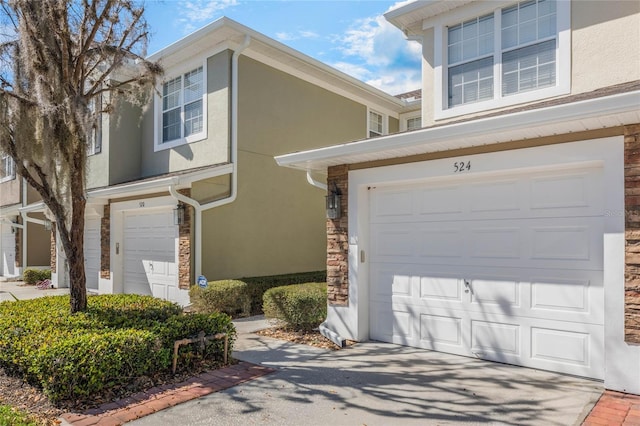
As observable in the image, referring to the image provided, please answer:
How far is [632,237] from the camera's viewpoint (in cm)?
464

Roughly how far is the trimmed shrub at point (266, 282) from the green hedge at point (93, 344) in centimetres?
288

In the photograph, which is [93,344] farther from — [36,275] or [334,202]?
[36,275]

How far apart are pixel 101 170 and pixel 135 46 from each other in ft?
23.5

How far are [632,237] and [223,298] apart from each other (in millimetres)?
7105

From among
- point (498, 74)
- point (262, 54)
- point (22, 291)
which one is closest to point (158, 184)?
point (262, 54)

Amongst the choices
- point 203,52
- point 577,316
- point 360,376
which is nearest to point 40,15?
point 203,52

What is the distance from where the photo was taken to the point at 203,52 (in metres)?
10.9

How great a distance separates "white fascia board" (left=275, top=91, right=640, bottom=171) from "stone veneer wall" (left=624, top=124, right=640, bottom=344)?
1.76ft

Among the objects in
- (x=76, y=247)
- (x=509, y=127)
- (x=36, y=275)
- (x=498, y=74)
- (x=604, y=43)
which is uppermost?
(x=604, y=43)

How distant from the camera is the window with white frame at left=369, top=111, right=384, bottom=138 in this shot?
14.9 m

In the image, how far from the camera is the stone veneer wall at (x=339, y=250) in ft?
23.4

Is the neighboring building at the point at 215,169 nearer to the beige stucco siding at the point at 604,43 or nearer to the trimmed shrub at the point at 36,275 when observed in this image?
the trimmed shrub at the point at 36,275

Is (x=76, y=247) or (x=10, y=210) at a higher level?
(x=10, y=210)

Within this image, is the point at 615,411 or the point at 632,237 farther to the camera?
the point at 632,237
